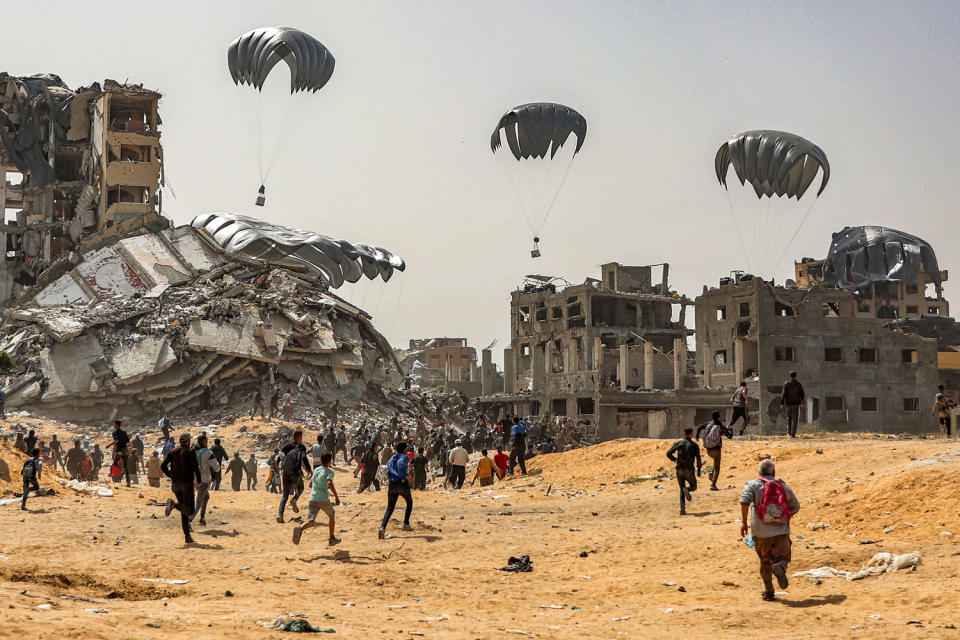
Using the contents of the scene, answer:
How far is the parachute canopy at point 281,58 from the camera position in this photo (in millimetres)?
39031

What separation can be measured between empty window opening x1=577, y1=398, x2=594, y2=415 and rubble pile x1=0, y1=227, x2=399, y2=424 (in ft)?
30.5

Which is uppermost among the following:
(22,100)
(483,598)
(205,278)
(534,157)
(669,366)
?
(22,100)

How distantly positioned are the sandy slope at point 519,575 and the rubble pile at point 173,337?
23511 millimetres

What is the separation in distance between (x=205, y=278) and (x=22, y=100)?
27.0 m

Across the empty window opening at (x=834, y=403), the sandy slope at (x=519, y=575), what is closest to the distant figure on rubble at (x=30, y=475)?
the sandy slope at (x=519, y=575)

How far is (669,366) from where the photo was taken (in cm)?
5184

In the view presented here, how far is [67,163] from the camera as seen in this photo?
6750 centimetres

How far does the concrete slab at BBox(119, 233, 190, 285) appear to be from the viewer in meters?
47.6

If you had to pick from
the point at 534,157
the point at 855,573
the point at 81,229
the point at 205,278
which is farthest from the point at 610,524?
the point at 81,229

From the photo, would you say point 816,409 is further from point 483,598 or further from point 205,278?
point 483,598

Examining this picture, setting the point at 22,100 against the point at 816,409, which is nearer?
the point at 816,409

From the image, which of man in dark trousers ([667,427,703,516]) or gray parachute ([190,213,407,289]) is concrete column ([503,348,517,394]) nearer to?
gray parachute ([190,213,407,289])

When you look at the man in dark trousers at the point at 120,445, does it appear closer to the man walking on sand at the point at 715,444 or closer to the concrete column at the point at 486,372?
A: the man walking on sand at the point at 715,444

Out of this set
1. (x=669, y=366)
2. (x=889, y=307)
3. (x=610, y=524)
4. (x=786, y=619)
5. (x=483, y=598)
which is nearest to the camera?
(x=786, y=619)
